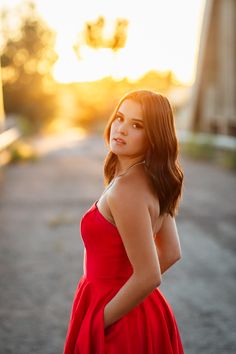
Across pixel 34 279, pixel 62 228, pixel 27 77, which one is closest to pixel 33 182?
pixel 62 228

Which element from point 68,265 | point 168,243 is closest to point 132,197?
point 168,243

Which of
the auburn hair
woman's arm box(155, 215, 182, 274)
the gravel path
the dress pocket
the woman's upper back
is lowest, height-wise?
the gravel path

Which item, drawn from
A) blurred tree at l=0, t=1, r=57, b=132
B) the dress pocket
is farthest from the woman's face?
blurred tree at l=0, t=1, r=57, b=132

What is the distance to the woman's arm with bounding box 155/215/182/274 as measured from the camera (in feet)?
5.96

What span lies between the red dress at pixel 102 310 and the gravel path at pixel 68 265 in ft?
5.82

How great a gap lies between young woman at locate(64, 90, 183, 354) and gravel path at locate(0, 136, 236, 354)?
6.01 ft

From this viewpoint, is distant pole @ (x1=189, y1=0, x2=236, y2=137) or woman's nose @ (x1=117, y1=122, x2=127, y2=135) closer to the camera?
woman's nose @ (x1=117, y1=122, x2=127, y2=135)

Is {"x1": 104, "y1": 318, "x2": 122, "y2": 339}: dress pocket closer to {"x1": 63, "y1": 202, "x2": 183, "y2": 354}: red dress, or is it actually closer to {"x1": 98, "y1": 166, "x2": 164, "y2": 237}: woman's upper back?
{"x1": 63, "y1": 202, "x2": 183, "y2": 354}: red dress

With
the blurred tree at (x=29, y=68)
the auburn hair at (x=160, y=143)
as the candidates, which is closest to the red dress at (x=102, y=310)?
the auburn hair at (x=160, y=143)

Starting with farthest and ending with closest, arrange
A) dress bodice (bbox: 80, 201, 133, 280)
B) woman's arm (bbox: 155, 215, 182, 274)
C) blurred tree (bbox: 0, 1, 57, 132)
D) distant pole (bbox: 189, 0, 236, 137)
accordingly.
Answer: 1. blurred tree (bbox: 0, 1, 57, 132)
2. distant pole (bbox: 189, 0, 236, 137)
3. woman's arm (bbox: 155, 215, 182, 274)
4. dress bodice (bbox: 80, 201, 133, 280)

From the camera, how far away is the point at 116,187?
1.52 meters

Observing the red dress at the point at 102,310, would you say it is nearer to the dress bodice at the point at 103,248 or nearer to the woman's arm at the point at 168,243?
the dress bodice at the point at 103,248

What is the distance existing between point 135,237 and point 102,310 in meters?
0.35

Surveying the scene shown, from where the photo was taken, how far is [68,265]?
17.1 feet
